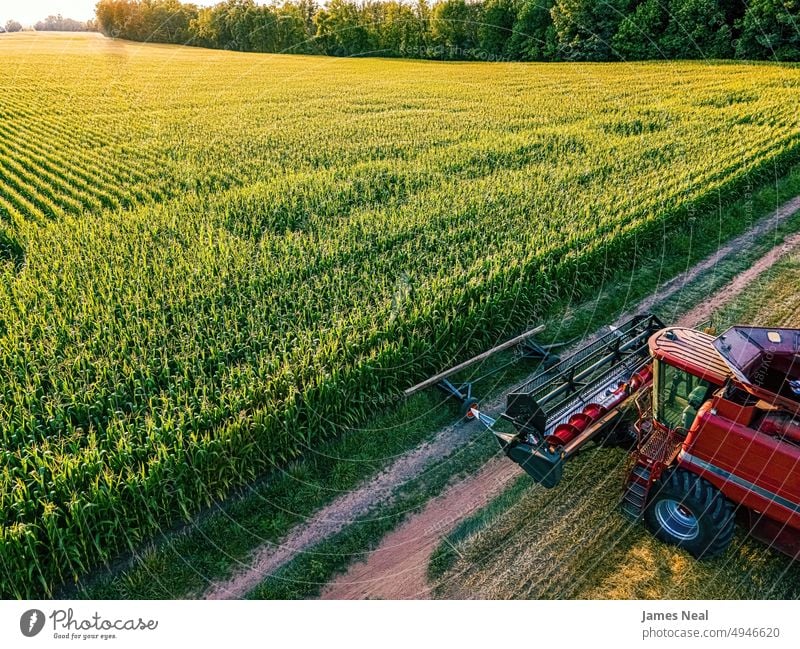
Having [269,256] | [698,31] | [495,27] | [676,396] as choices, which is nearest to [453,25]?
[495,27]

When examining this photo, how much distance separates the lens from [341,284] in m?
10.3

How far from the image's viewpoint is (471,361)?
892 cm

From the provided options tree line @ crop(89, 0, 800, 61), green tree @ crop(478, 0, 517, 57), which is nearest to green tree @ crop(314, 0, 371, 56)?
tree line @ crop(89, 0, 800, 61)

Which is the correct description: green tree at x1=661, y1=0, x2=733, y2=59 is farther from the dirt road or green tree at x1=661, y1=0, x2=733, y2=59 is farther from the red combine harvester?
the dirt road

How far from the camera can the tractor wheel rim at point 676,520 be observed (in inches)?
234

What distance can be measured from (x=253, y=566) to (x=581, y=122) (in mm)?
21785

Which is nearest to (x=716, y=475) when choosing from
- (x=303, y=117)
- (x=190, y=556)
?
(x=190, y=556)

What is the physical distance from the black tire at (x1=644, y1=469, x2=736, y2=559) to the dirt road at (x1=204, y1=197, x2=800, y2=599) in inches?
75.1

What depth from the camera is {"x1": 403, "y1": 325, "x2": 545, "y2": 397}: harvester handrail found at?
845 centimetres

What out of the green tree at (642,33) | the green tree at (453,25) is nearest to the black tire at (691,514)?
the green tree at (453,25)

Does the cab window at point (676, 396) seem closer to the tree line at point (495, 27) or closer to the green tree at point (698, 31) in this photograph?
the tree line at point (495, 27)

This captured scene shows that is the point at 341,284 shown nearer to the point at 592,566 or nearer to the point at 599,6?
the point at 592,566

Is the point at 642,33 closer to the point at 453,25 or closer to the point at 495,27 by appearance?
the point at 495,27

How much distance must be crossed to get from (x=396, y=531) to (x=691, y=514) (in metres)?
3.28
